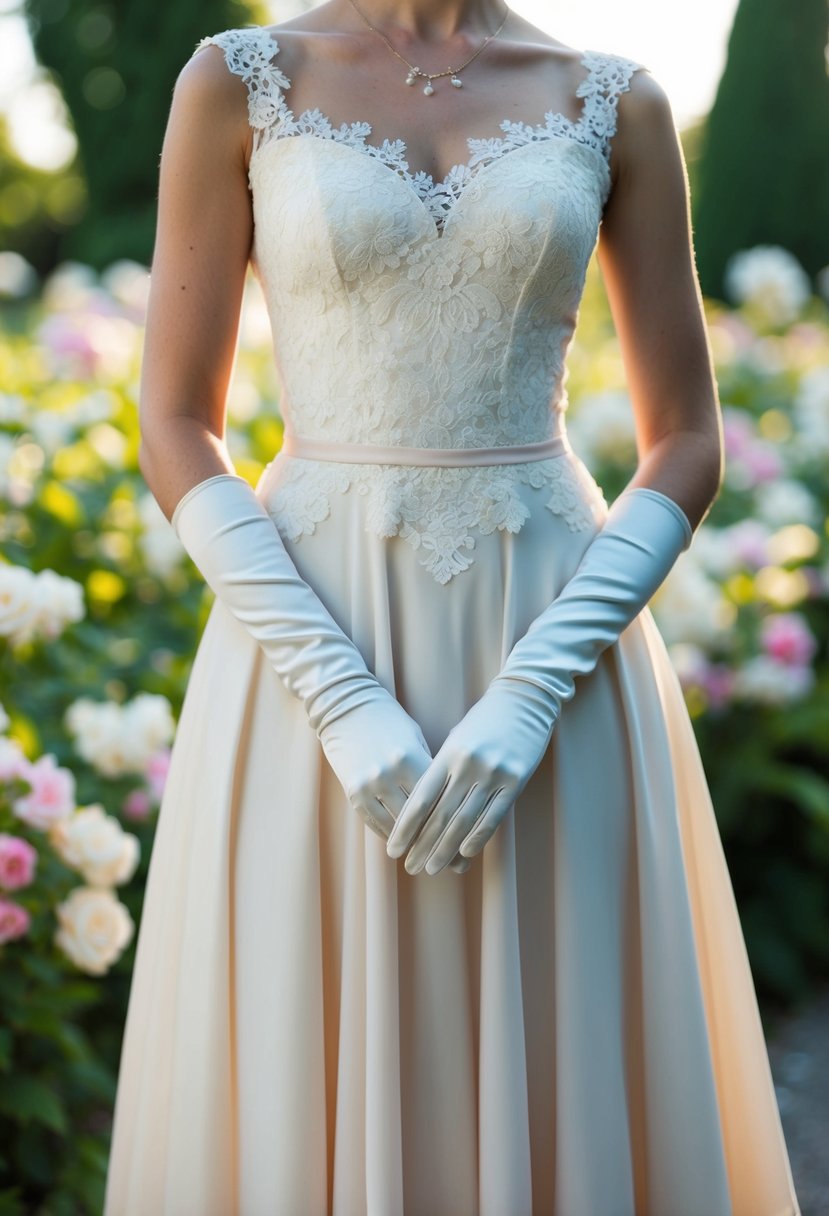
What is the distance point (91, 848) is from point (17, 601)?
1.62 feet

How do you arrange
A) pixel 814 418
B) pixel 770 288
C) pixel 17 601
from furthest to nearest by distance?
1. pixel 770 288
2. pixel 814 418
3. pixel 17 601

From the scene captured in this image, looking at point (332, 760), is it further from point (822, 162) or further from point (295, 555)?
point (822, 162)

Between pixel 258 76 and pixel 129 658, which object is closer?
pixel 258 76

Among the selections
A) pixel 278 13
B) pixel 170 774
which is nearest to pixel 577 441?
pixel 170 774

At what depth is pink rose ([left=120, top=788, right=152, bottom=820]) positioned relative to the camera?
3.03m

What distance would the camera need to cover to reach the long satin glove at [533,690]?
68.7 inches

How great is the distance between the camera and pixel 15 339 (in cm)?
659

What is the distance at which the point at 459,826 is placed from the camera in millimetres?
1751

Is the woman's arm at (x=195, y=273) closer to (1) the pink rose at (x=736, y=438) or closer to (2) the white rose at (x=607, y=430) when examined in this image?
(2) the white rose at (x=607, y=430)

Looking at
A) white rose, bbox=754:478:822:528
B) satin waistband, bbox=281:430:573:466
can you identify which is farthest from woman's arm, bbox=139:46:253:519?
white rose, bbox=754:478:822:528

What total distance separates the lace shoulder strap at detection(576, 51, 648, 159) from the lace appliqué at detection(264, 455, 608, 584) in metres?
0.49

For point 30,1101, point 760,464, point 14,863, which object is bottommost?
point 30,1101

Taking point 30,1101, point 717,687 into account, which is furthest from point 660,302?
point 717,687

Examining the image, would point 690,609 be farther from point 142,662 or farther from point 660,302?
point 660,302
